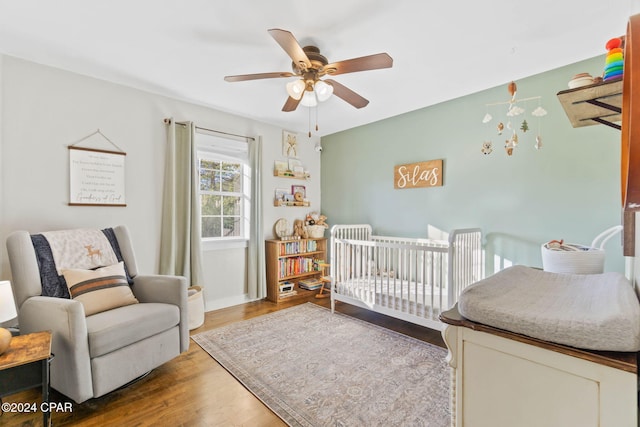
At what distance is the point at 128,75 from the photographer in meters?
2.55

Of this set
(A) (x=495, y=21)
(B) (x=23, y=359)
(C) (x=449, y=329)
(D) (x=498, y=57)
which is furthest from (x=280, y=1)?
(B) (x=23, y=359)

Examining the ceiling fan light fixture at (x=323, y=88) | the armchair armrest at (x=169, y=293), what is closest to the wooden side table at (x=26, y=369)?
the armchair armrest at (x=169, y=293)

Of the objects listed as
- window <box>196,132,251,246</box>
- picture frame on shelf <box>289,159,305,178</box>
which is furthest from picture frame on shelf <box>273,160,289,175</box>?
window <box>196,132,251,246</box>

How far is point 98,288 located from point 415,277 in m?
2.55

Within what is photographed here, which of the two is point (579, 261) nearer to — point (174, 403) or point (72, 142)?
point (174, 403)

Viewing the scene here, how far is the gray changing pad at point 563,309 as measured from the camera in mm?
573

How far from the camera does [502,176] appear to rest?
2680 mm

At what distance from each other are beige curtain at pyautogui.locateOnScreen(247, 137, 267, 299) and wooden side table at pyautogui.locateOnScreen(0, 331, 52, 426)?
7.39ft

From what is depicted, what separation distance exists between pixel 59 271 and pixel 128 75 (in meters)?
1.73

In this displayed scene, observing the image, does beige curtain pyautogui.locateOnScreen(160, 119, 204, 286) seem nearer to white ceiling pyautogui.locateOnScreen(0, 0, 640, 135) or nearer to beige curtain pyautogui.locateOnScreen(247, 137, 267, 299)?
white ceiling pyautogui.locateOnScreen(0, 0, 640, 135)

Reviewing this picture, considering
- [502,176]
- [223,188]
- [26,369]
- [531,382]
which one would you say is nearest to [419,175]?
[502,176]

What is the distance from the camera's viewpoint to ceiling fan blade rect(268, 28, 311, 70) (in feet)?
4.99

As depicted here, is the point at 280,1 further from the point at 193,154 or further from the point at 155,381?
the point at 155,381

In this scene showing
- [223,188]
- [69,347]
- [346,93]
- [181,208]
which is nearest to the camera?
[69,347]
